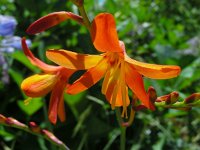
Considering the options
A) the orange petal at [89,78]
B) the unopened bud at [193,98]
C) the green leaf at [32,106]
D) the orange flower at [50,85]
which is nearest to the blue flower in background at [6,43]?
the green leaf at [32,106]

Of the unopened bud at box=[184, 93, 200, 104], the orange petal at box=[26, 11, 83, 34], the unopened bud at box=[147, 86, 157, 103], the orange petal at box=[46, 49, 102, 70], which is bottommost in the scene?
the unopened bud at box=[184, 93, 200, 104]

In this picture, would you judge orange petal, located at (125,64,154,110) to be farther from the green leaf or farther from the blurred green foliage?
the green leaf

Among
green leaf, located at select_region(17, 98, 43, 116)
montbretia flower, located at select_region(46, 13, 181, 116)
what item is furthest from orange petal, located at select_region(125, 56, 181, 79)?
green leaf, located at select_region(17, 98, 43, 116)

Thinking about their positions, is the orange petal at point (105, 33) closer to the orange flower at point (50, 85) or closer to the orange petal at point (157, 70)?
the orange petal at point (157, 70)

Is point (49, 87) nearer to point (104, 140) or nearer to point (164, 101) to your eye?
point (164, 101)

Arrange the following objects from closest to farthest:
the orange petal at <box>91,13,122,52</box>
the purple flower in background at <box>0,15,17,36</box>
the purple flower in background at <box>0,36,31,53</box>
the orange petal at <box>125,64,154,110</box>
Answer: the orange petal at <box>91,13,122,52</box>, the orange petal at <box>125,64,154,110</box>, the purple flower in background at <box>0,15,17,36</box>, the purple flower in background at <box>0,36,31,53</box>

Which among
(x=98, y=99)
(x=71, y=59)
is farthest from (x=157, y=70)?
(x=98, y=99)
